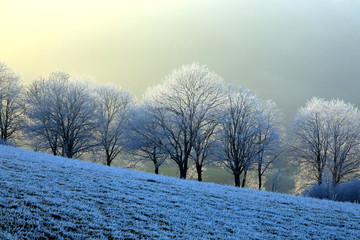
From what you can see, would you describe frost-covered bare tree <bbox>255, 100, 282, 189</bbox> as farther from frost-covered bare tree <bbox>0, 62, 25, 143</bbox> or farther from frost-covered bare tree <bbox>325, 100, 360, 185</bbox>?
frost-covered bare tree <bbox>0, 62, 25, 143</bbox>

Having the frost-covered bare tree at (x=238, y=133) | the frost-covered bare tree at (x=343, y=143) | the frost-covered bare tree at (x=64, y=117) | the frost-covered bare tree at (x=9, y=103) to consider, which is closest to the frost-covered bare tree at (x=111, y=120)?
the frost-covered bare tree at (x=64, y=117)

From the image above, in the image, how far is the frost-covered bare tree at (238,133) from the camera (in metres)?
36.4

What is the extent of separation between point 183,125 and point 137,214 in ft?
92.9

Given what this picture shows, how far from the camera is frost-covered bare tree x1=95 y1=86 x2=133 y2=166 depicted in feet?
147

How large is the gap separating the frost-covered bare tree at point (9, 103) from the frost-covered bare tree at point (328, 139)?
4527 cm

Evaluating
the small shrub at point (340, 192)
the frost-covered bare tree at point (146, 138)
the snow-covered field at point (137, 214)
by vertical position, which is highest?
the frost-covered bare tree at point (146, 138)

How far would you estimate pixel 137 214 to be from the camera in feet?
29.2

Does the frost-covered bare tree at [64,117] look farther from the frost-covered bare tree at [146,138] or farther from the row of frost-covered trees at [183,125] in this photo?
the frost-covered bare tree at [146,138]

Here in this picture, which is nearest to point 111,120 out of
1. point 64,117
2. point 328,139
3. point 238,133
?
point 64,117

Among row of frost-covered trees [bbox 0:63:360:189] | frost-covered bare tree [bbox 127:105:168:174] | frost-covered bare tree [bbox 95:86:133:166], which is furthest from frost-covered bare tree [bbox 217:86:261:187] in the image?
frost-covered bare tree [bbox 95:86:133:166]

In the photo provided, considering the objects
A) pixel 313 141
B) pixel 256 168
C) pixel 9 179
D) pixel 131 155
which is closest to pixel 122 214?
pixel 9 179

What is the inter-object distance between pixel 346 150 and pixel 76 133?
41.0m

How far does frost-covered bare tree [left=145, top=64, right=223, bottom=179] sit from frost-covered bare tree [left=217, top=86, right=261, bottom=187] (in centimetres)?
223

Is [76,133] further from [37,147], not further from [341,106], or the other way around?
[341,106]
